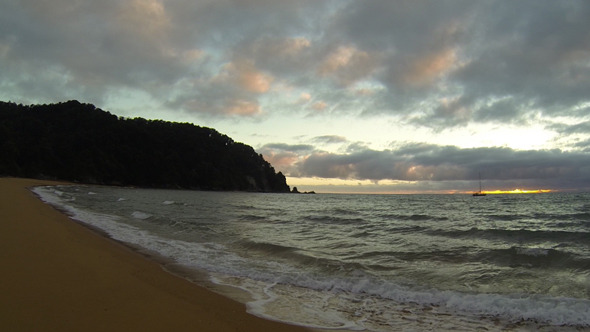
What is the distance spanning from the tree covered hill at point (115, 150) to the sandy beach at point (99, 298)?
99.5 m

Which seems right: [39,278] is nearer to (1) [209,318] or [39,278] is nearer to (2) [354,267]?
(1) [209,318]

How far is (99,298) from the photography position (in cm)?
473

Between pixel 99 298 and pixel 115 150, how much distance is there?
127816mm

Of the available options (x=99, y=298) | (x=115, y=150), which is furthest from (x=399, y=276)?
(x=115, y=150)

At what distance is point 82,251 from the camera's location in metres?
8.00

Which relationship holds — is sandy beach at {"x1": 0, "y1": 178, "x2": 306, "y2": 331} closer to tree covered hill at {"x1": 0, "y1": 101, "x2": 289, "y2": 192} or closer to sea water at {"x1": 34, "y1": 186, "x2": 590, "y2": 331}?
sea water at {"x1": 34, "y1": 186, "x2": 590, "y2": 331}

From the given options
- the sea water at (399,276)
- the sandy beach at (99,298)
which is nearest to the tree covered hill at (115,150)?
the sea water at (399,276)

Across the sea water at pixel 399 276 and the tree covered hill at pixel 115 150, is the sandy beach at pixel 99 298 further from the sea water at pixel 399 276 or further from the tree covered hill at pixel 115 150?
the tree covered hill at pixel 115 150

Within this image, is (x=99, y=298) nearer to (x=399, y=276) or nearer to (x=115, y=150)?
(x=399, y=276)

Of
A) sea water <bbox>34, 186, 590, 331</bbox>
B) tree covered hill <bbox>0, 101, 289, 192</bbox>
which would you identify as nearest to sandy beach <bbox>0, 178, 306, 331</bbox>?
Answer: sea water <bbox>34, 186, 590, 331</bbox>

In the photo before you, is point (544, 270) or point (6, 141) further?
point (6, 141)

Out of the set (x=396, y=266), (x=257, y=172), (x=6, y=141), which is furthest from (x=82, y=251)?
(x=257, y=172)

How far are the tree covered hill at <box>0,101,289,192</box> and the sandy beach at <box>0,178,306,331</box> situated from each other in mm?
99471

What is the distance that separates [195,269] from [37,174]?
110 m
